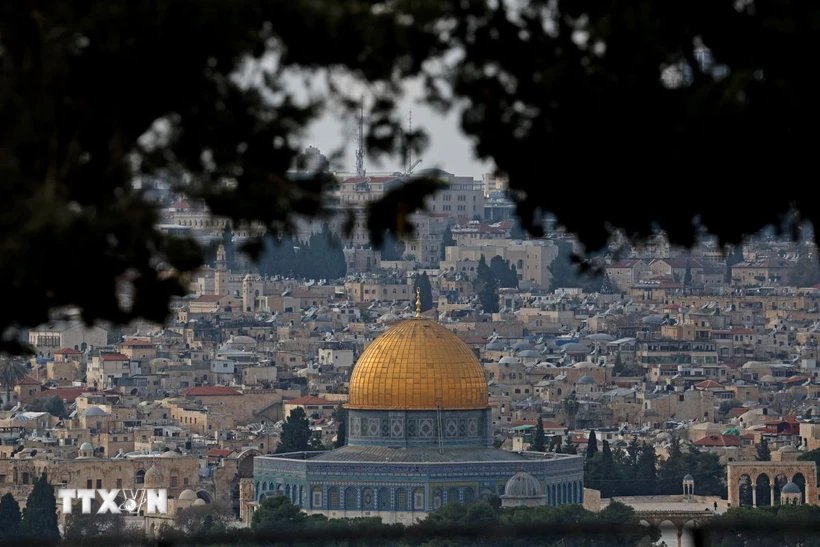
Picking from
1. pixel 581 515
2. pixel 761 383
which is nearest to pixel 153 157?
pixel 581 515

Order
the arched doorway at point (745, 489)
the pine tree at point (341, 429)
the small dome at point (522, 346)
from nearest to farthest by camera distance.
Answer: the pine tree at point (341, 429) < the arched doorway at point (745, 489) < the small dome at point (522, 346)

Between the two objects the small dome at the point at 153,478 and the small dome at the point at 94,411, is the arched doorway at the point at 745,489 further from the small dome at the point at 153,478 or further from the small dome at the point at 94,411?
the small dome at the point at 94,411

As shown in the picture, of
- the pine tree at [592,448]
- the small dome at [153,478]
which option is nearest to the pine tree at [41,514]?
the small dome at [153,478]

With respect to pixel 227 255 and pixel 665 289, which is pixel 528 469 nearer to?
pixel 665 289

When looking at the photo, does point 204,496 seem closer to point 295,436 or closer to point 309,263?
point 295,436

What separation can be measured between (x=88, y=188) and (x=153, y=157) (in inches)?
13.7

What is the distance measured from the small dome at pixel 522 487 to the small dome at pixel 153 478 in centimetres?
2006

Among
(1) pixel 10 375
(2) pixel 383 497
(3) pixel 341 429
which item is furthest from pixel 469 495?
(1) pixel 10 375

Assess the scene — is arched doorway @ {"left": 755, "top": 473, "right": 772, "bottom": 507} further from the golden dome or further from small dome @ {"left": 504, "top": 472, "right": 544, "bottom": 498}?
small dome @ {"left": 504, "top": 472, "right": 544, "bottom": 498}

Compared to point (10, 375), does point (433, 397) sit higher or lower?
lower

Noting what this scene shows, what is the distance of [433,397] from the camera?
78.9m

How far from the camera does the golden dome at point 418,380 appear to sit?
7894cm

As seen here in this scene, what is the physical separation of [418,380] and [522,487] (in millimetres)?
3650

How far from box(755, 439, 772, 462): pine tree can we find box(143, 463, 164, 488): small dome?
16.3 meters
